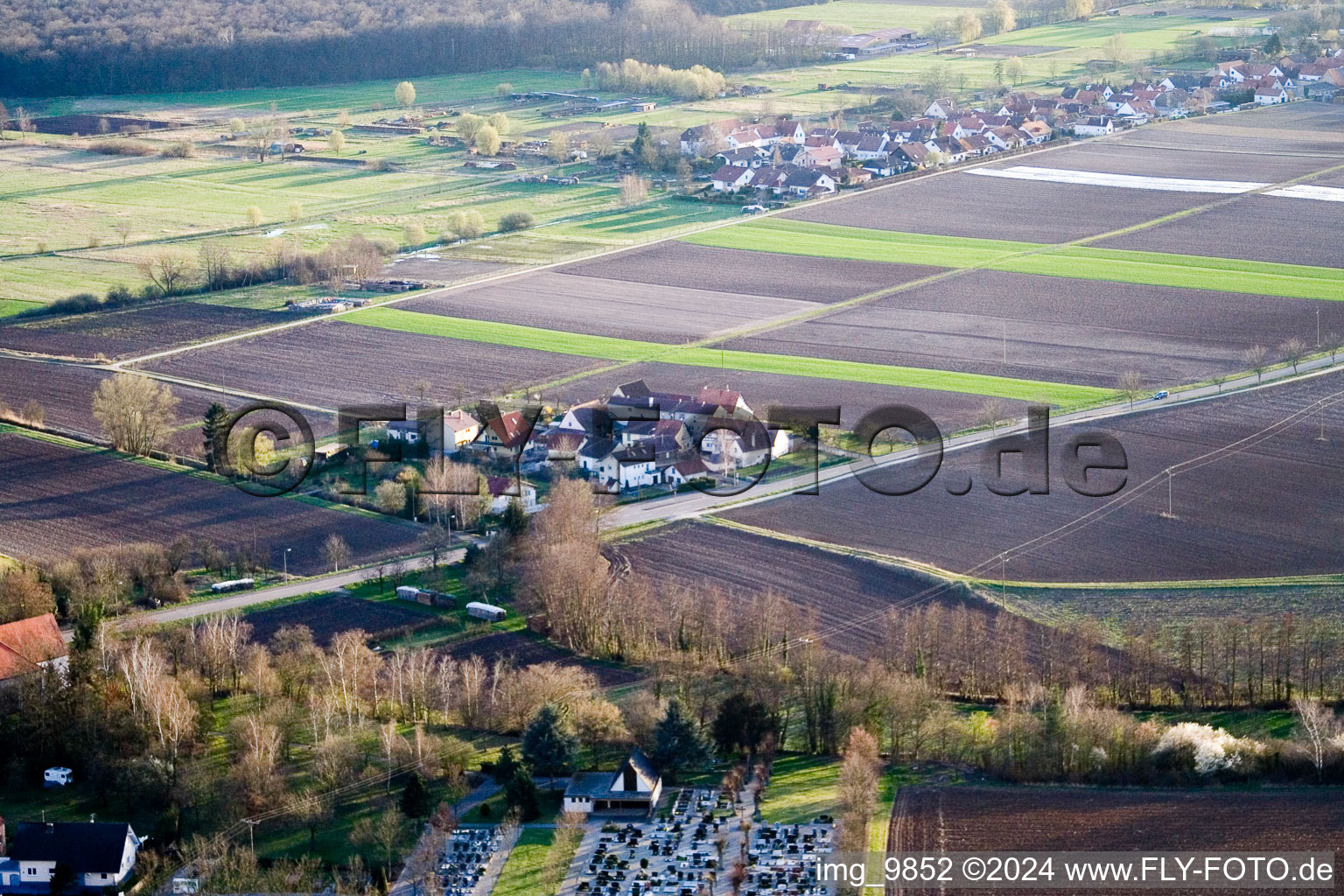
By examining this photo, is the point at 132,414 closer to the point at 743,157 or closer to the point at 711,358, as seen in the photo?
the point at 711,358

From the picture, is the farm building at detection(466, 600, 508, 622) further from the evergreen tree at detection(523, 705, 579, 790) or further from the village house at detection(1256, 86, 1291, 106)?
the village house at detection(1256, 86, 1291, 106)

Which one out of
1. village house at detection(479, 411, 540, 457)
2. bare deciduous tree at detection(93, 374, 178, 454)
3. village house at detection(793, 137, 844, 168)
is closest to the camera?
village house at detection(479, 411, 540, 457)

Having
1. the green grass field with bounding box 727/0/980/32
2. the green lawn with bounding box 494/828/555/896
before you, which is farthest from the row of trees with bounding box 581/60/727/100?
the green lawn with bounding box 494/828/555/896

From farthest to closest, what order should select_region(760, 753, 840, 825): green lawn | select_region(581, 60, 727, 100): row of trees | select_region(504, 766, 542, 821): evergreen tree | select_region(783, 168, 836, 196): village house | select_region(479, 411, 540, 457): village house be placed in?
select_region(581, 60, 727, 100): row of trees
select_region(783, 168, 836, 196): village house
select_region(479, 411, 540, 457): village house
select_region(504, 766, 542, 821): evergreen tree
select_region(760, 753, 840, 825): green lawn

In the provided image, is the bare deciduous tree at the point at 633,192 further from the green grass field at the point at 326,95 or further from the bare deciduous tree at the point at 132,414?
the bare deciduous tree at the point at 132,414

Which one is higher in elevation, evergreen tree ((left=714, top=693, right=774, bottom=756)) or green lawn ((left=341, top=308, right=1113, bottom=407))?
green lawn ((left=341, top=308, right=1113, bottom=407))

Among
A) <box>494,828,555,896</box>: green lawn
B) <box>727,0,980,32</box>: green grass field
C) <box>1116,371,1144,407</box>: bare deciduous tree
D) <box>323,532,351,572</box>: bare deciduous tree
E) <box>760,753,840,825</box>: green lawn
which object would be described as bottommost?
<box>494,828,555,896</box>: green lawn
